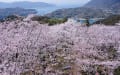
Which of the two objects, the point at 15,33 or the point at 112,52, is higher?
the point at 15,33

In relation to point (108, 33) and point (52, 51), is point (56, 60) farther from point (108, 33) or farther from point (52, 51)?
point (108, 33)

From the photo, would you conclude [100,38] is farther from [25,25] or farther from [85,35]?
[25,25]

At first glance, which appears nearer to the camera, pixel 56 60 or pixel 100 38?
pixel 56 60

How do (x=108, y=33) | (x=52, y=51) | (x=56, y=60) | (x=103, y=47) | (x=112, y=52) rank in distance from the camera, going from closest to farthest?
(x=56, y=60)
(x=52, y=51)
(x=112, y=52)
(x=103, y=47)
(x=108, y=33)

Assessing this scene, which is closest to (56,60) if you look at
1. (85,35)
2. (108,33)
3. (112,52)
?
(112,52)

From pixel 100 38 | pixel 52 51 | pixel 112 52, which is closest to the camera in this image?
pixel 52 51

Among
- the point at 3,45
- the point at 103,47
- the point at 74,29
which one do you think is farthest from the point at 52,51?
the point at 74,29
